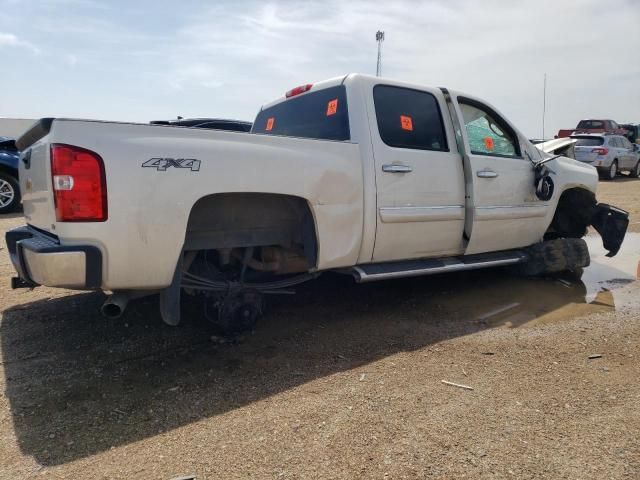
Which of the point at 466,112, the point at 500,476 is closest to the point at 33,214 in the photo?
the point at 500,476

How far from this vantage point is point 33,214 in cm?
327

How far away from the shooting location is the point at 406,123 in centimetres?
411

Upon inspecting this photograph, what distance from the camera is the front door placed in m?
4.41

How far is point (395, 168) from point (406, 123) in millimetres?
540

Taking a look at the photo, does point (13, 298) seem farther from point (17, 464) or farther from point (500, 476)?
point (500, 476)

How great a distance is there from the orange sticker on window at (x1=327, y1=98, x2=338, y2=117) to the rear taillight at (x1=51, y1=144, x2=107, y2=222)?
199cm

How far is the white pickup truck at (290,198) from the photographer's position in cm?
266

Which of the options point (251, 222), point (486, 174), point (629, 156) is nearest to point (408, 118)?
point (486, 174)

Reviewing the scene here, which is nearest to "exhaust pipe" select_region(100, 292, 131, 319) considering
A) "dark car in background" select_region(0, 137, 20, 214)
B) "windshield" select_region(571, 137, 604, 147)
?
"dark car in background" select_region(0, 137, 20, 214)

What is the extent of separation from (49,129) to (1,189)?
8333 millimetres

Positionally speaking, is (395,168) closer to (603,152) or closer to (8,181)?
(8,181)

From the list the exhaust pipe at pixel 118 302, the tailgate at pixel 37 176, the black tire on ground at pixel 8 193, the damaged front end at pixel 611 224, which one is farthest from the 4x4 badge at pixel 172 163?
the black tire on ground at pixel 8 193

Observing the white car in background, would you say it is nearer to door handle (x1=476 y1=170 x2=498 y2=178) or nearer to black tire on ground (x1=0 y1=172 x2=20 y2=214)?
door handle (x1=476 y1=170 x2=498 y2=178)

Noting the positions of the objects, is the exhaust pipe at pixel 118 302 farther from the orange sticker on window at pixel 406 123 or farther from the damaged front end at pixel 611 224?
the damaged front end at pixel 611 224
